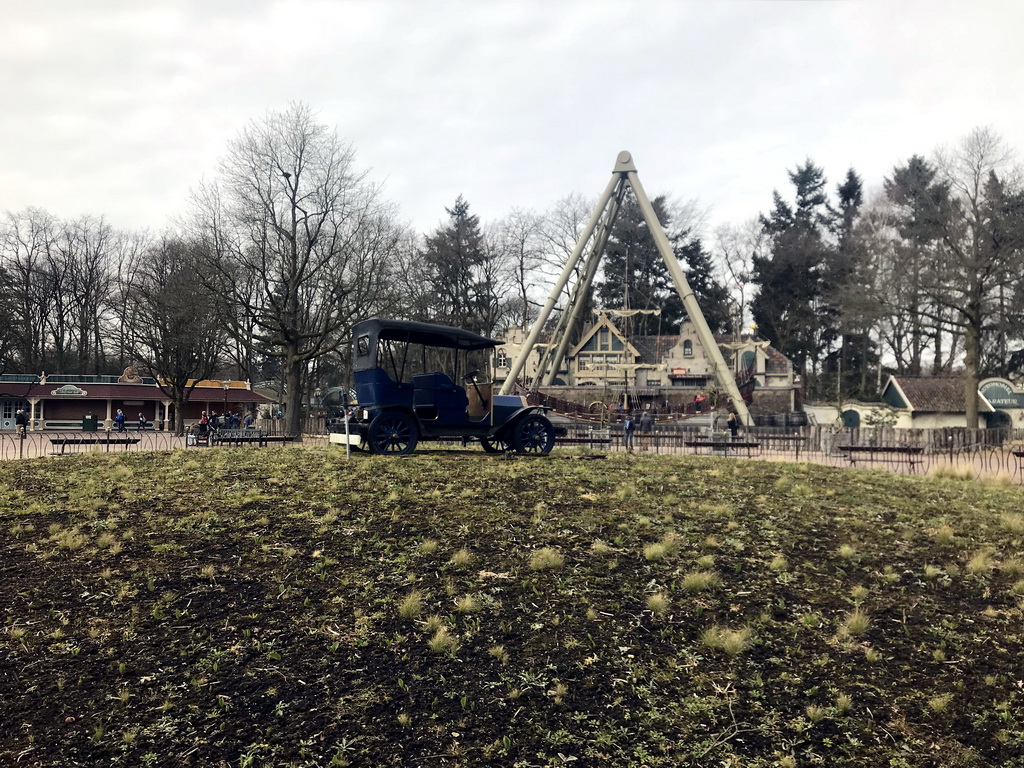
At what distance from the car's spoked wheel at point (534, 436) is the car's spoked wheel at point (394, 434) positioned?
2.30 meters

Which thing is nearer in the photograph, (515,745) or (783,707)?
(515,745)

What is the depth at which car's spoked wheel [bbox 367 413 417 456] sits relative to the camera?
14.1m

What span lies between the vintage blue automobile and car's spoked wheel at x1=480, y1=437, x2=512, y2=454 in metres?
0.05

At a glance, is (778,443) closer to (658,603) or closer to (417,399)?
(417,399)

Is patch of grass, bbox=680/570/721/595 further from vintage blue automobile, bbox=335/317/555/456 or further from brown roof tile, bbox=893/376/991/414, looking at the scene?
brown roof tile, bbox=893/376/991/414

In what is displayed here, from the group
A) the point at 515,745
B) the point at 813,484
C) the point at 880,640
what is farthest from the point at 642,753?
the point at 813,484

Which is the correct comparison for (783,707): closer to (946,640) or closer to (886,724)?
(886,724)

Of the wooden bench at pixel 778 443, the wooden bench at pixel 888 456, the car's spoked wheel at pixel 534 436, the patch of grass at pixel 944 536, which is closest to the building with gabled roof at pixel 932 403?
the wooden bench at pixel 778 443

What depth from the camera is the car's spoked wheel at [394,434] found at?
14.1 metres

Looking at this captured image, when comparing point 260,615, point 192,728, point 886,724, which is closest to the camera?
point 192,728

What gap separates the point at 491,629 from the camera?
6578 millimetres

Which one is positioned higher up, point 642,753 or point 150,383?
point 150,383

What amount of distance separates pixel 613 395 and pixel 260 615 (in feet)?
179

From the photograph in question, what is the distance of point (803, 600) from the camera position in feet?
24.6
